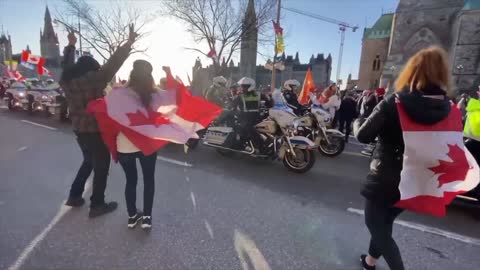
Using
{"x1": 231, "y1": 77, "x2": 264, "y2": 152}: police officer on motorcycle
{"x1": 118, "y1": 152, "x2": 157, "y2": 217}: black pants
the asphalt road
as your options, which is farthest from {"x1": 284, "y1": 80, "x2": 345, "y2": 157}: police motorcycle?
{"x1": 118, "y1": 152, "x2": 157, "y2": 217}: black pants

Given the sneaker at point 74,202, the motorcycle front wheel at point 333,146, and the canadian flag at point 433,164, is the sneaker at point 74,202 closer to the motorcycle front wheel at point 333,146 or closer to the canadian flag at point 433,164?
the canadian flag at point 433,164

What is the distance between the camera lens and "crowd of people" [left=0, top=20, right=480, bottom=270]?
1965 millimetres

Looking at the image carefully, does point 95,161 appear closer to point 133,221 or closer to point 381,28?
point 133,221

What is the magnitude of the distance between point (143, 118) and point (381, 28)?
232 ft

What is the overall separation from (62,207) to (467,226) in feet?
17.6

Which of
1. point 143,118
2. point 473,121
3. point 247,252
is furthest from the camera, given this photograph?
point 473,121

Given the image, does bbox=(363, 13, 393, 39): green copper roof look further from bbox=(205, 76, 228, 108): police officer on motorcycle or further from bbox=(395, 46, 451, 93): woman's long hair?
bbox=(395, 46, 451, 93): woman's long hair

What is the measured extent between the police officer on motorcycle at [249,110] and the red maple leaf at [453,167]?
13.7ft

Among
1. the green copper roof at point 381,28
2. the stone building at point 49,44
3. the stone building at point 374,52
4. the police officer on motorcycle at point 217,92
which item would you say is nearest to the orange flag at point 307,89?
the police officer on motorcycle at point 217,92

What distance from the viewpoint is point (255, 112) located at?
6379 millimetres

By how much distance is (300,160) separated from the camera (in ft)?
18.7

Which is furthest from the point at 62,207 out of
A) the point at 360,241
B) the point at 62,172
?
the point at 360,241

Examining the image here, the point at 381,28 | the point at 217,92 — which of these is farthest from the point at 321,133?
the point at 381,28

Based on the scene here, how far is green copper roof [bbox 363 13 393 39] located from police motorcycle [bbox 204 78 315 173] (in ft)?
214
